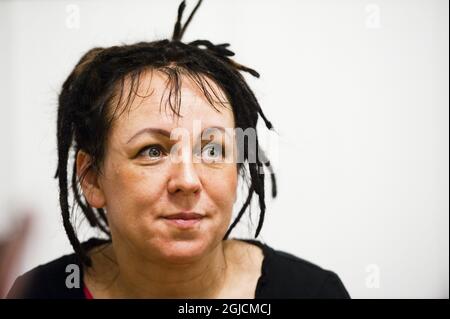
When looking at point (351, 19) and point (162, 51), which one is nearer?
point (162, 51)

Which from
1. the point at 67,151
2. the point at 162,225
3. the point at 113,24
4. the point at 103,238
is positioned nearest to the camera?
the point at 162,225

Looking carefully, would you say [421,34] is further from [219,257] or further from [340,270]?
[219,257]

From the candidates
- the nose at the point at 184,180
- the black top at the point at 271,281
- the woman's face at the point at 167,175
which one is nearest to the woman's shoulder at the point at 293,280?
the black top at the point at 271,281

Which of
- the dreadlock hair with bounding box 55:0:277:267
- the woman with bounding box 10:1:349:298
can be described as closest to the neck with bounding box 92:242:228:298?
the woman with bounding box 10:1:349:298

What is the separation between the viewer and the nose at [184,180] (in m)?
0.81

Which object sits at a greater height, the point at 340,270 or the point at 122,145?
the point at 122,145

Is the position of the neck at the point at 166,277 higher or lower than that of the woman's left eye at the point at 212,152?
lower

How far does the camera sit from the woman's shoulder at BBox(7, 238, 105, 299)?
981mm

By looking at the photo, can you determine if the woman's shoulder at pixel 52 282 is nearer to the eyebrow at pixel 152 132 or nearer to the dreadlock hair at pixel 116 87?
the dreadlock hair at pixel 116 87

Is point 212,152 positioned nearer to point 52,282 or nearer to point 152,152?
point 152,152

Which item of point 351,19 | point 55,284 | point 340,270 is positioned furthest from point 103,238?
point 351,19

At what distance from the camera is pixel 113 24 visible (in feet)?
4.15

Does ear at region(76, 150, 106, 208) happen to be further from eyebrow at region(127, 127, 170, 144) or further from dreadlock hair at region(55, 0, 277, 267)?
eyebrow at region(127, 127, 170, 144)

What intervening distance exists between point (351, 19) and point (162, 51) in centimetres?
64
